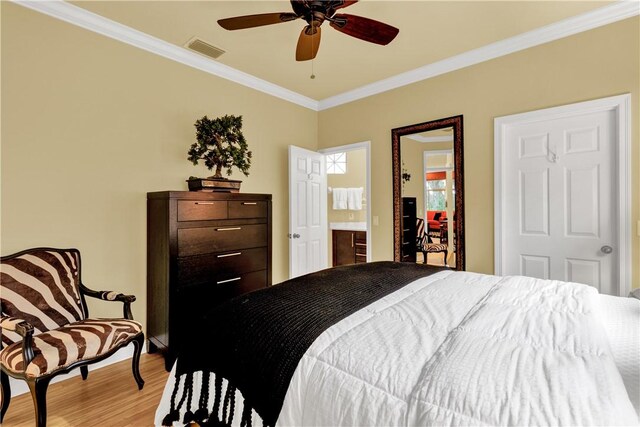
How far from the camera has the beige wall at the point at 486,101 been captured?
7.97 ft

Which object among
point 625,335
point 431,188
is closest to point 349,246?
point 431,188

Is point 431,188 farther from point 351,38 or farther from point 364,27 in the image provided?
point 364,27

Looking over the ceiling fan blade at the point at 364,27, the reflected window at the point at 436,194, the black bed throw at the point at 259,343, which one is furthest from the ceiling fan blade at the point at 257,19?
the reflected window at the point at 436,194

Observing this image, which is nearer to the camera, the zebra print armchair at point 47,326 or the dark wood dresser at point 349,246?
the zebra print armchair at point 47,326

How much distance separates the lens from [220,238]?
276 cm

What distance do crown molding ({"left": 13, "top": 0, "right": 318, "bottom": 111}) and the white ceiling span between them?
7 cm

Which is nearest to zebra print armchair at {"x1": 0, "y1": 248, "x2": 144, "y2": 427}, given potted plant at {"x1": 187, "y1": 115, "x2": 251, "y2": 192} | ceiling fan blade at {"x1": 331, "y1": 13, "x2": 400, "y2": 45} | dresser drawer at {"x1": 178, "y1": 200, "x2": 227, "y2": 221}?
dresser drawer at {"x1": 178, "y1": 200, "x2": 227, "y2": 221}

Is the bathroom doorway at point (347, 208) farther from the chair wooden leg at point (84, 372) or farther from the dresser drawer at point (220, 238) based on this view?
the chair wooden leg at point (84, 372)

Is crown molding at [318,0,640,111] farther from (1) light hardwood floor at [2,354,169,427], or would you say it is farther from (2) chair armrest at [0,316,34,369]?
(2) chair armrest at [0,316,34,369]

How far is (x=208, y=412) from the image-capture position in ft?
4.20

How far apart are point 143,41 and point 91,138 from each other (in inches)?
39.0

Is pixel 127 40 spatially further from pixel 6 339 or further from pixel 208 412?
pixel 208 412

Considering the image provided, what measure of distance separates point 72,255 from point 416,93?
140 inches

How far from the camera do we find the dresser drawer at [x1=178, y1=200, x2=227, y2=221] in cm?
251
